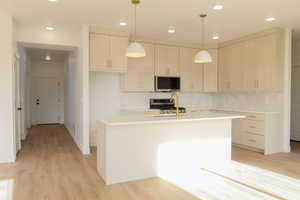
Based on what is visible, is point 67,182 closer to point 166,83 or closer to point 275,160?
point 166,83

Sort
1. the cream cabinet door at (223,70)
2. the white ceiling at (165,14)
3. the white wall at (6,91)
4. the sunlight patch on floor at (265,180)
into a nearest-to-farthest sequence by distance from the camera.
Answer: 1. the sunlight patch on floor at (265,180)
2. the white ceiling at (165,14)
3. the white wall at (6,91)
4. the cream cabinet door at (223,70)

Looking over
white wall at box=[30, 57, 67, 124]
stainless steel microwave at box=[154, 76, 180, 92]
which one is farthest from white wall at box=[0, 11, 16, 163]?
white wall at box=[30, 57, 67, 124]

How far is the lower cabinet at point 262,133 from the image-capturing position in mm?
4730

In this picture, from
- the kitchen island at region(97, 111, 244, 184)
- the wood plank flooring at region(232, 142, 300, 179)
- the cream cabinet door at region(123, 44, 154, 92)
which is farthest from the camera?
the cream cabinet door at region(123, 44, 154, 92)

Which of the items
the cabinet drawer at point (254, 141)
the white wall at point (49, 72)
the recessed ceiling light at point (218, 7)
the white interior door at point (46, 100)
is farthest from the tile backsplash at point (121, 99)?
the white interior door at point (46, 100)

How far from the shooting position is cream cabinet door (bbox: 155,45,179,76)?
18.9ft

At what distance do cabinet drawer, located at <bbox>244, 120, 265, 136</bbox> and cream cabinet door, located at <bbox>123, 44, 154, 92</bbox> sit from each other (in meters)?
2.40

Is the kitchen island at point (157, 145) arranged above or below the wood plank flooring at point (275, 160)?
above

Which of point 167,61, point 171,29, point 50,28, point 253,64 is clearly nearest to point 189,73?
point 167,61

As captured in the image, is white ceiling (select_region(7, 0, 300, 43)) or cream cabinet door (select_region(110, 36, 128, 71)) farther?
cream cabinet door (select_region(110, 36, 128, 71))

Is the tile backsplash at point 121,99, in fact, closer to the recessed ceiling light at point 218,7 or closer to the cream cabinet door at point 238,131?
the cream cabinet door at point 238,131

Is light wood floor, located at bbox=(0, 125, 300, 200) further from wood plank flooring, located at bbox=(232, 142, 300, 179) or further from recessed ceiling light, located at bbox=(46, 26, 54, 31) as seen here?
recessed ceiling light, located at bbox=(46, 26, 54, 31)

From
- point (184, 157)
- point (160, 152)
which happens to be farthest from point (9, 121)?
point (184, 157)

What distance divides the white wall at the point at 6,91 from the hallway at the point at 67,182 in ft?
1.00
